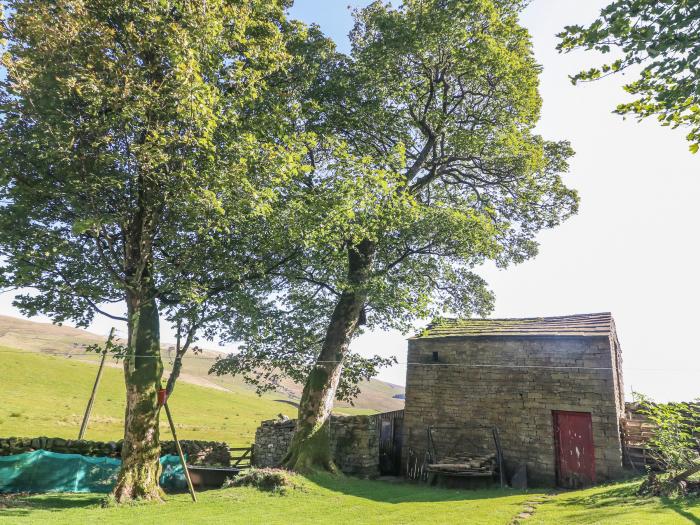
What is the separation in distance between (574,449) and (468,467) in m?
4.43

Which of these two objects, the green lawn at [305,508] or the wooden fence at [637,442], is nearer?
the green lawn at [305,508]

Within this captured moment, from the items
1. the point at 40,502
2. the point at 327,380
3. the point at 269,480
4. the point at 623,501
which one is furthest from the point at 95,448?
the point at 623,501

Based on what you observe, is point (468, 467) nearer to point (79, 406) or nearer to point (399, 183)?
point (399, 183)

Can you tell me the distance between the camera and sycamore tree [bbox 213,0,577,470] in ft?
55.9

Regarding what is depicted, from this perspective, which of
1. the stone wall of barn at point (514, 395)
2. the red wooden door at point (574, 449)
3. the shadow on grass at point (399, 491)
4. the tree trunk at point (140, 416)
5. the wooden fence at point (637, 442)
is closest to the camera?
the tree trunk at point (140, 416)

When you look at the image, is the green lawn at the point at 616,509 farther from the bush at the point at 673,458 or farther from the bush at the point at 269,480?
the bush at the point at 269,480

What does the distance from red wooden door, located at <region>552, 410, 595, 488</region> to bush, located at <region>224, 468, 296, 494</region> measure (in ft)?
35.8

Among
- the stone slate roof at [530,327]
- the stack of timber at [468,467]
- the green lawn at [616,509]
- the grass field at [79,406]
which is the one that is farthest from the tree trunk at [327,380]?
the grass field at [79,406]

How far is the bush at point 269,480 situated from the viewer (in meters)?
14.9

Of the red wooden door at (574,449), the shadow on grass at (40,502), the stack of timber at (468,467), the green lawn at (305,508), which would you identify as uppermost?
the red wooden door at (574,449)

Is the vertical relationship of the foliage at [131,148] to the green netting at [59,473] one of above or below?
above

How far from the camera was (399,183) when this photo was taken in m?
16.5

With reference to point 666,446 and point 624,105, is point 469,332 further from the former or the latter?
point 624,105

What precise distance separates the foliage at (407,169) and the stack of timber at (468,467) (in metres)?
5.38
